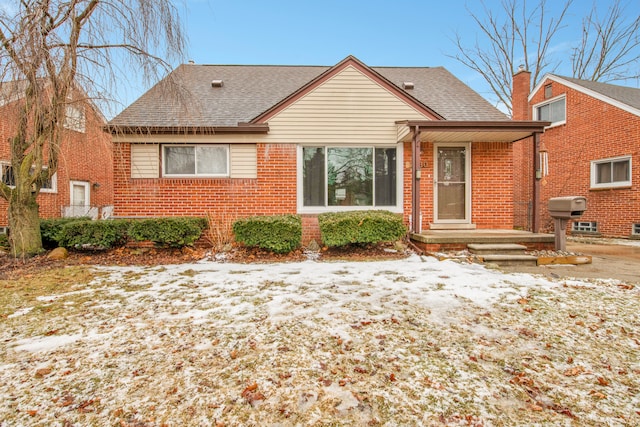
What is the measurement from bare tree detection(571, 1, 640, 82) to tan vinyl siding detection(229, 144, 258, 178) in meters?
21.0

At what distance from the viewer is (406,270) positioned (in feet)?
17.0

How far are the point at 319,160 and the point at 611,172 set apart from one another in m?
10.4

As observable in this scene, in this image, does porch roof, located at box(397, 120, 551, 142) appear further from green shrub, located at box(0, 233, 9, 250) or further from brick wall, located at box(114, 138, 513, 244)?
green shrub, located at box(0, 233, 9, 250)

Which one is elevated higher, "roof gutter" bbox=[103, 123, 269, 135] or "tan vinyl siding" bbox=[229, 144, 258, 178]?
"roof gutter" bbox=[103, 123, 269, 135]

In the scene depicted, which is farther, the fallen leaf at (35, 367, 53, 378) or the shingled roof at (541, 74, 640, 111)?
the shingled roof at (541, 74, 640, 111)

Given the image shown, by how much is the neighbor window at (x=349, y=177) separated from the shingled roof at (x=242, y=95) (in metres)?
1.65

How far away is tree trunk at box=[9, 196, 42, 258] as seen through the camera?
5.70m

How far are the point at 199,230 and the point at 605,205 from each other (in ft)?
42.9

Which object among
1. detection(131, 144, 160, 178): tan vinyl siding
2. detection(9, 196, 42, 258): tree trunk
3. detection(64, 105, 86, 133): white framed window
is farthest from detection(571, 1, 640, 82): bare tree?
detection(9, 196, 42, 258): tree trunk

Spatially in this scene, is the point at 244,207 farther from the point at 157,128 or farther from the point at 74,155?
the point at 74,155

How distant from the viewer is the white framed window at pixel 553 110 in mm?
12359

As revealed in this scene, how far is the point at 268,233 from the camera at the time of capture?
630 cm

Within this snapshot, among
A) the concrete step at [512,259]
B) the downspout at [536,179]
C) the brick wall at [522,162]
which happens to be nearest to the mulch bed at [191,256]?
the concrete step at [512,259]

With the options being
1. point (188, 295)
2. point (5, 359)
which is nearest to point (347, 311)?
point (188, 295)
